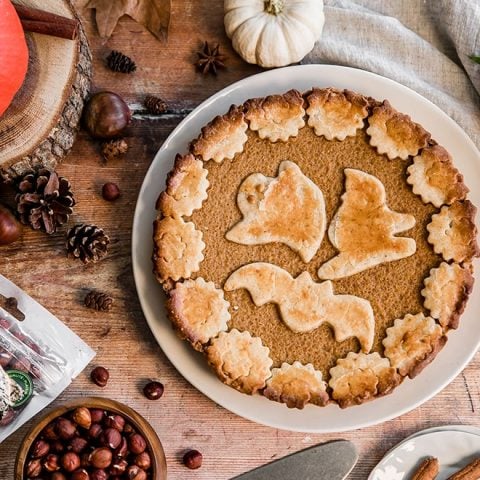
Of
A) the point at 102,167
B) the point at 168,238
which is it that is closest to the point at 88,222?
the point at 102,167

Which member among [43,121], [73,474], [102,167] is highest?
[43,121]

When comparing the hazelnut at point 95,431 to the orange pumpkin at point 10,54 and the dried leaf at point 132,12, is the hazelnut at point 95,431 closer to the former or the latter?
the orange pumpkin at point 10,54

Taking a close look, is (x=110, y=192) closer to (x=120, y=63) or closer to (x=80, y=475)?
(x=120, y=63)

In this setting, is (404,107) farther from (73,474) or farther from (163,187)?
(73,474)

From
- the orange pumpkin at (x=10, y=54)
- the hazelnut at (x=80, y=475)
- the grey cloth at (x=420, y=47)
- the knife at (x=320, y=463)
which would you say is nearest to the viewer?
the orange pumpkin at (x=10, y=54)

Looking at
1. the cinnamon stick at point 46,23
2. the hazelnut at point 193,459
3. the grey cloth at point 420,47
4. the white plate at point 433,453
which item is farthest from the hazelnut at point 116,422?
the grey cloth at point 420,47

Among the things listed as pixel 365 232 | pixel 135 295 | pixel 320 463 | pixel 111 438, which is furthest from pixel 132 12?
pixel 320 463

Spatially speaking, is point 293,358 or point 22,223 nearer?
point 293,358
